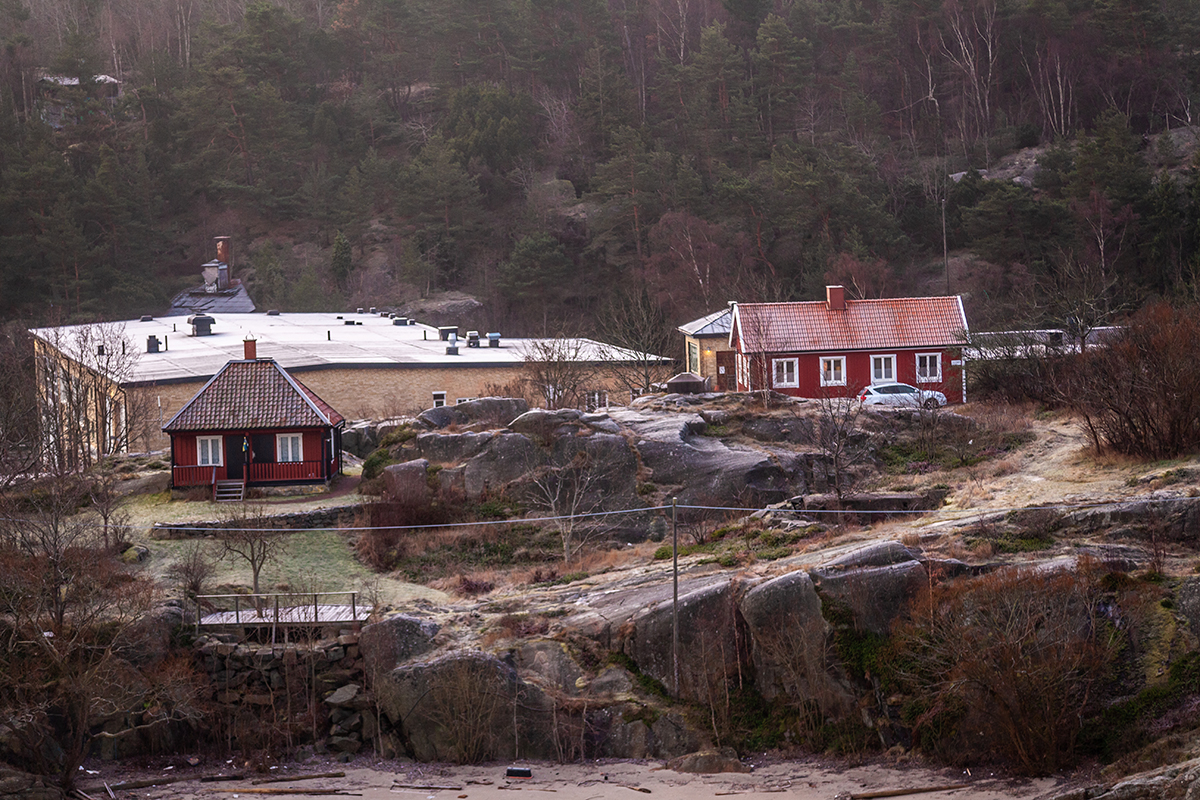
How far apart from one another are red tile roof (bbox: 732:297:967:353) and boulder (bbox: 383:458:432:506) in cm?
1573

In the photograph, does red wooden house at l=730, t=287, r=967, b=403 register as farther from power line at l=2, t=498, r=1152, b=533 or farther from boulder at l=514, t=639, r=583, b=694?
boulder at l=514, t=639, r=583, b=694

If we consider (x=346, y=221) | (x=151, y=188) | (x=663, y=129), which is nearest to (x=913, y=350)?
(x=663, y=129)

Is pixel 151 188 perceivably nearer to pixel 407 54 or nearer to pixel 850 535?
pixel 407 54

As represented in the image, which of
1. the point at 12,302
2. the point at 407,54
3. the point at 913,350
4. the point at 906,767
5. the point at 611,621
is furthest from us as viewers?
the point at 407,54

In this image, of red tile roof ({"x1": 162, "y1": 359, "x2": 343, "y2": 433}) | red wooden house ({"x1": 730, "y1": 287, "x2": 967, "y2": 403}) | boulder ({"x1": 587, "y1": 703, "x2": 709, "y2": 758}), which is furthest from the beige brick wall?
boulder ({"x1": 587, "y1": 703, "x2": 709, "y2": 758})

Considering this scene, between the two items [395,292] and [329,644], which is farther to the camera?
[395,292]

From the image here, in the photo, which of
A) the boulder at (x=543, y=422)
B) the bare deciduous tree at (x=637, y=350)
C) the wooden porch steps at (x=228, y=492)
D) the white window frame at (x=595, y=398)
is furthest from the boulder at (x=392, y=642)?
the bare deciduous tree at (x=637, y=350)

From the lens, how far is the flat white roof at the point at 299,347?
49094 mm

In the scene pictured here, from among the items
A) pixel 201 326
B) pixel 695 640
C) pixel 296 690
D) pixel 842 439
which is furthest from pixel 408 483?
pixel 201 326

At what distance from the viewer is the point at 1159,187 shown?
63.7m

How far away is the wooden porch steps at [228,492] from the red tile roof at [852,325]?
19413mm

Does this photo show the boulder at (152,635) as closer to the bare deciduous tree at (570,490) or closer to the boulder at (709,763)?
the bare deciduous tree at (570,490)

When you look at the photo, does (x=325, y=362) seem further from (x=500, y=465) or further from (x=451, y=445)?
(x=500, y=465)

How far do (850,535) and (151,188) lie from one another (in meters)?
75.3
